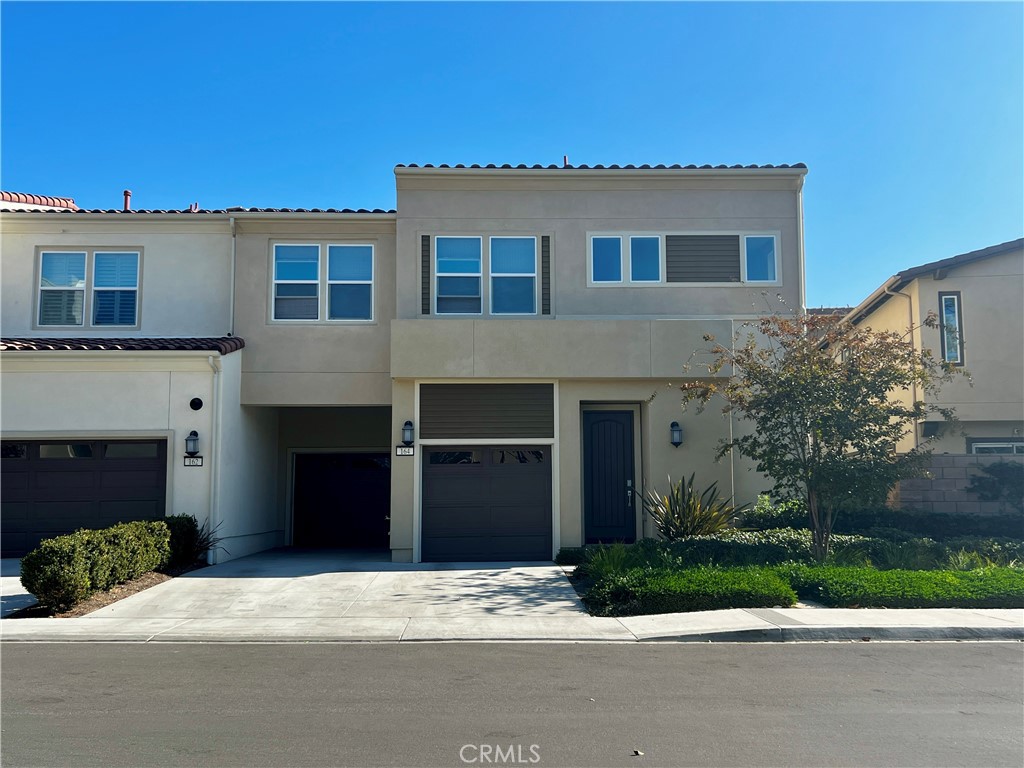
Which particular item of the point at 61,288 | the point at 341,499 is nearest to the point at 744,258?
the point at 341,499

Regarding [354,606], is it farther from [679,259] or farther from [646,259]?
[679,259]

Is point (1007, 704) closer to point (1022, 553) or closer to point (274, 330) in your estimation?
point (1022, 553)

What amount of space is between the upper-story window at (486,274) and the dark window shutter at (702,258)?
2.77 m

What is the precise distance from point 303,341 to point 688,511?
8.24 m

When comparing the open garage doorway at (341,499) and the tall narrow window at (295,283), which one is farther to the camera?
the open garage doorway at (341,499)

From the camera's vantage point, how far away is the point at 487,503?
16.2 m

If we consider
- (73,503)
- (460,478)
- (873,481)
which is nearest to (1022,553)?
(873,481)

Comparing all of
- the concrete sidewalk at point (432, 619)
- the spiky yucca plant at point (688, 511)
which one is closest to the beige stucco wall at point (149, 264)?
the concrete sidewalk at point (432, 619)

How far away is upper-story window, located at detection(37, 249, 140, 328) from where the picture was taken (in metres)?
17.2

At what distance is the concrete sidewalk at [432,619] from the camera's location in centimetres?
976

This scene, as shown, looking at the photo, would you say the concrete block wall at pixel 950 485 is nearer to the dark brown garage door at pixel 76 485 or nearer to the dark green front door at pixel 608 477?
the dark green front door at pixel 608 477

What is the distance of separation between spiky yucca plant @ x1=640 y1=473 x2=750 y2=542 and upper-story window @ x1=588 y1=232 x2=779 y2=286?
4.05 m

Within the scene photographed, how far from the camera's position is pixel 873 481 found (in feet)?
43.1

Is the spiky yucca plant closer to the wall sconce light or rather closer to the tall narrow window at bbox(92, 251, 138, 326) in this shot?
the wall sconce light
